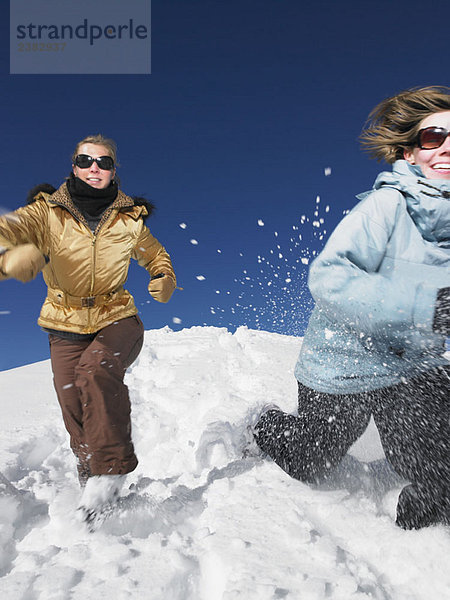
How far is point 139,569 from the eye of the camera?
4.54 ft

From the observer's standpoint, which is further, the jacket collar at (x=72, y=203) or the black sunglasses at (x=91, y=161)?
the black sunglasses at (x=91, y=161)

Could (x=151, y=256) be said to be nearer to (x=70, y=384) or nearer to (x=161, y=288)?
(x=161, y=288)

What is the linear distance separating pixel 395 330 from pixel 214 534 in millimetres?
1069

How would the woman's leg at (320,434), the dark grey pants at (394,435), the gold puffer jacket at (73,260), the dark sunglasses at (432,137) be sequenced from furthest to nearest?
1. the gold puffer jacket at (73,260)
2. the woman's leg at (320,434)
3. the dark sunglasses at (432,137)
4. the dark grey pants at (394,435)

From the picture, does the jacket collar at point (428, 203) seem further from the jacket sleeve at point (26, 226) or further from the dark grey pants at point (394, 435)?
the jacket sleeve at point (26, 226)

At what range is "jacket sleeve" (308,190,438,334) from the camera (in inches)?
62.0

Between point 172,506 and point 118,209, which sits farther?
point 118,209

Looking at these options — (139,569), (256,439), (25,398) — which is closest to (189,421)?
(256,439)

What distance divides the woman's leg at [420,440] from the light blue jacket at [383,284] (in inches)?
2.9

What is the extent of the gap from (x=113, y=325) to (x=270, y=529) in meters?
1.40

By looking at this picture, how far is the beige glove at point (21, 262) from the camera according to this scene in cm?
191

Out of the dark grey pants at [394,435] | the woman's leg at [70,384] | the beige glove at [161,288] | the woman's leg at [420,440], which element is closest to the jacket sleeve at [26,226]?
the woman's leg at [70,384]

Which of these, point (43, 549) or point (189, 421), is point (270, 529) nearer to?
point (43, 549)

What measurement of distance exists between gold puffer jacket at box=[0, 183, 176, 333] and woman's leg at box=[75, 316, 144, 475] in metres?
0.27
